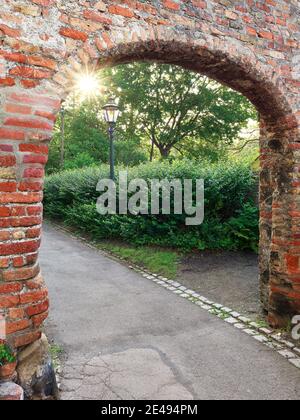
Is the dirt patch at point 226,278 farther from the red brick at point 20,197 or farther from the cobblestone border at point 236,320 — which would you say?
the red brick at point 20,197

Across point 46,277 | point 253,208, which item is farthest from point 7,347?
point 253,208

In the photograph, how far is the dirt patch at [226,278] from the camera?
6.31 meters

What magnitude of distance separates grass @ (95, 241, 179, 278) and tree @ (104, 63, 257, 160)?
13.9 metres

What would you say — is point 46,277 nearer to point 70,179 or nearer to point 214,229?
point 214,229

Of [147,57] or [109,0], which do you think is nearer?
[109,0]

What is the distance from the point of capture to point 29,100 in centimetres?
296

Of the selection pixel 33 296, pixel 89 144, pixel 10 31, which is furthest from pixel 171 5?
pixel 89 144

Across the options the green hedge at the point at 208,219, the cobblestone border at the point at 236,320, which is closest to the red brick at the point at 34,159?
the cobblestone border at the point at 236,320

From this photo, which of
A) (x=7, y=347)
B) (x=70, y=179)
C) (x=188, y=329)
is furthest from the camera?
(x=70, y=179)

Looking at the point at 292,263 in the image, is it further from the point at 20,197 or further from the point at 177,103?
the point at 177,103

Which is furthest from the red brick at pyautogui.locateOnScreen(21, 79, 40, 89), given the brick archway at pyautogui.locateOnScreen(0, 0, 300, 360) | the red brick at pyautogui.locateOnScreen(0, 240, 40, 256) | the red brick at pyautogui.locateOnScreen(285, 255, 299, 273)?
the red brick at pyautogui.locateOnScreen(285, 255, 299, 273)

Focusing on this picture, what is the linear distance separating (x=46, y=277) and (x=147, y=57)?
18.0 feet

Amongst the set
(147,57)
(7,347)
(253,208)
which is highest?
(147,57)

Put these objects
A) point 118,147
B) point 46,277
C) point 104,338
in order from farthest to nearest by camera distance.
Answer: point 118,147, point 46,277, point 104,338
